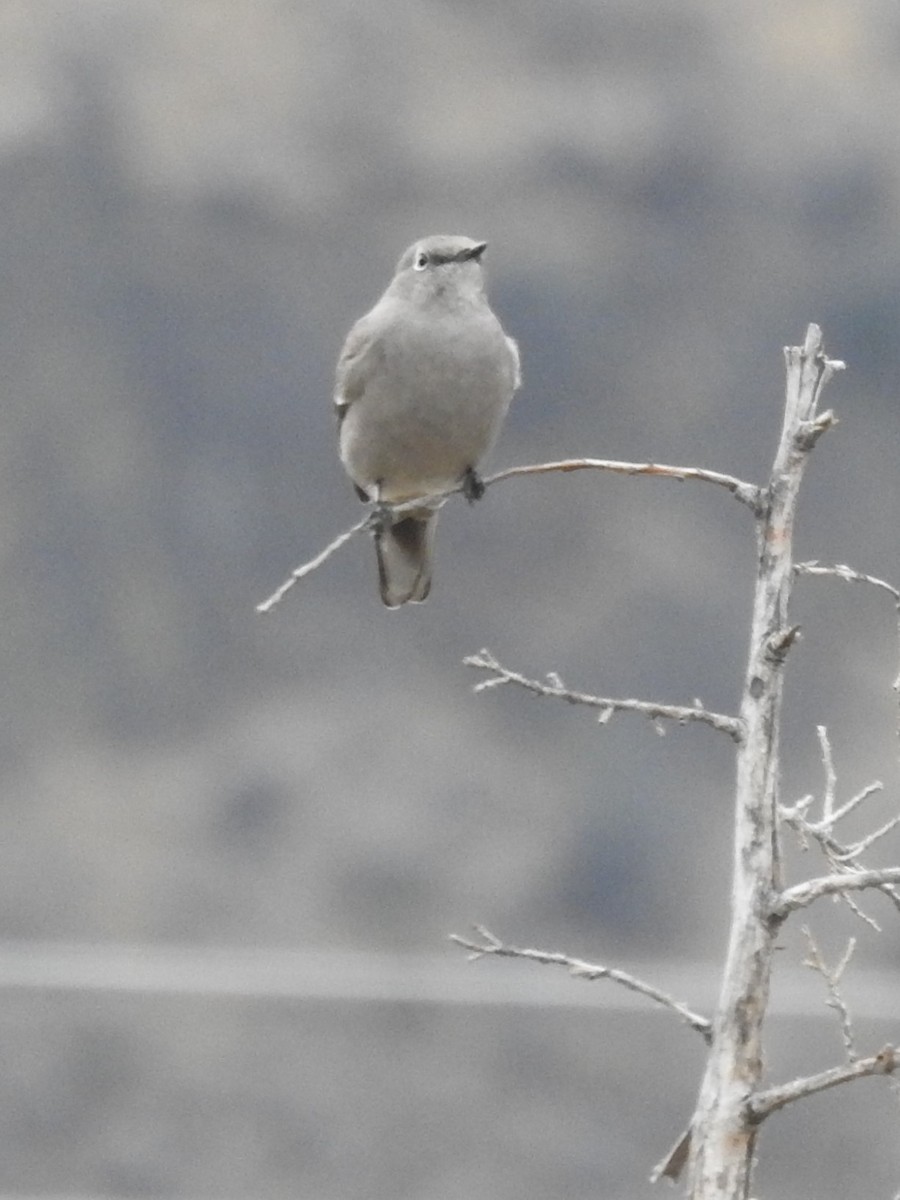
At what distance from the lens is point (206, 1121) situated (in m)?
14.7

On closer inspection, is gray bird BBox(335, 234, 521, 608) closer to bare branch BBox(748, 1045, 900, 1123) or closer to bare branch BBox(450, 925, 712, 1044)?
bare branch BBox(450, 925, 712, 1044)

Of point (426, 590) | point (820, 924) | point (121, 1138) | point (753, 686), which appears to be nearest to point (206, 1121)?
point (121, 1138)

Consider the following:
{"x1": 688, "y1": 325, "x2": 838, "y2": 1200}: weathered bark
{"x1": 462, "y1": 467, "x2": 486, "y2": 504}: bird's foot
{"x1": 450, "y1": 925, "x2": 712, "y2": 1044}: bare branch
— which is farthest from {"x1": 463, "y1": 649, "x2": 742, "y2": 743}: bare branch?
{"x1": 462, "y1": 467, "x2": 486, "y2": 504}: bird's foot

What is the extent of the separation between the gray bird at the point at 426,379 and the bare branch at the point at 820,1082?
2.54 meters

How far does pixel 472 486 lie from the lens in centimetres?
448

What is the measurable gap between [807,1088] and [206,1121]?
12920 mm

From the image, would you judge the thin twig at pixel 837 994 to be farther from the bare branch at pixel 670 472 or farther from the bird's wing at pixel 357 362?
the bird's wing at pixel 357 362

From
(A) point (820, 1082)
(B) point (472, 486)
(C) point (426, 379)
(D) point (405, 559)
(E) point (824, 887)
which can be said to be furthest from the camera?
(D) point (405, 559)

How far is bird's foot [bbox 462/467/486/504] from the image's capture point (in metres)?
4.48

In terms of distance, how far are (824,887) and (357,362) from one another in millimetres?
2892

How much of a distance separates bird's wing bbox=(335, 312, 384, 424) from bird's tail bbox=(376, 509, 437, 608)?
0.27m

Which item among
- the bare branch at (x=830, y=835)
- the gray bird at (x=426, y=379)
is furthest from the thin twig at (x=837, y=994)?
the gray bird at (x=426, y=379)

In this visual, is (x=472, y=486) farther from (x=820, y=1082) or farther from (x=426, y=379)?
(x=820, y=1082)

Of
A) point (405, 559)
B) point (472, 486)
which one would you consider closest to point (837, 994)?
point (472, 486)
